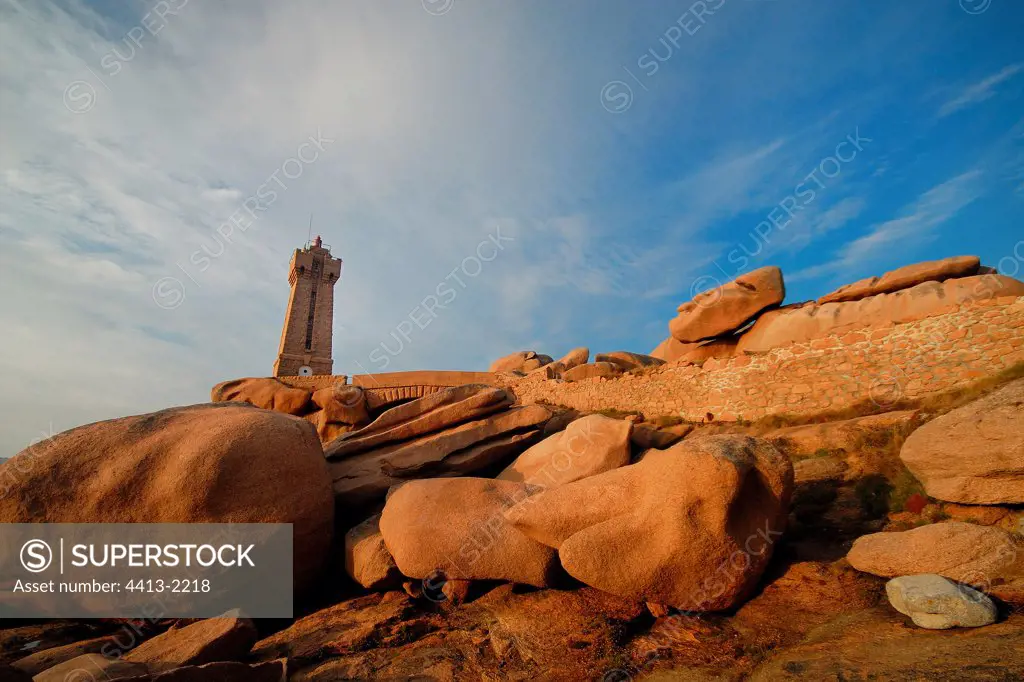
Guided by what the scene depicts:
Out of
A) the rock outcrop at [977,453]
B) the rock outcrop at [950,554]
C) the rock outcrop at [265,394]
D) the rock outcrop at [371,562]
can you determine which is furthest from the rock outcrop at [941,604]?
the rock outcrop at [265,394]

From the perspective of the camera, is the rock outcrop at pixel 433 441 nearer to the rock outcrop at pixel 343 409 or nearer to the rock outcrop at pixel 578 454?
the rock outcrop at pixel 578 454

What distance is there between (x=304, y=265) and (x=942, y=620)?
101 feet

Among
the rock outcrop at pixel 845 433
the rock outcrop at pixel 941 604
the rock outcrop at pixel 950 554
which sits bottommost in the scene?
the rock outcrop at pixel 941 604

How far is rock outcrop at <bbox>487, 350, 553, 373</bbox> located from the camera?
21.4 metres

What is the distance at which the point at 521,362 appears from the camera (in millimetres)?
21641

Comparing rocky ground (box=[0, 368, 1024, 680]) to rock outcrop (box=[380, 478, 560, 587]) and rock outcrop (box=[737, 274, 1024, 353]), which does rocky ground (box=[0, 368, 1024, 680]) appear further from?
rock outcrop (box=[737, 274, 1024, 353])

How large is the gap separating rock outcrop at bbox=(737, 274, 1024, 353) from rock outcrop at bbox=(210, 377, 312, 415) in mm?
12240

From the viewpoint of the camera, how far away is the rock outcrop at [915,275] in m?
9.92

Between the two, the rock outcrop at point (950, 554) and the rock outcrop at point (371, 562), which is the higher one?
the rock outcrop at point (371, 562)

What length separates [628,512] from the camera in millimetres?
4758

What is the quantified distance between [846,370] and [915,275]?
3.11m

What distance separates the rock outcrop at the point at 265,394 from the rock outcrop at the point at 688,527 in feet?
35.3

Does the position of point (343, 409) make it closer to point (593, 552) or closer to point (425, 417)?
point (425, 417)

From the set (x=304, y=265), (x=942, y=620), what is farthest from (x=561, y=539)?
(x=304, y=265)
